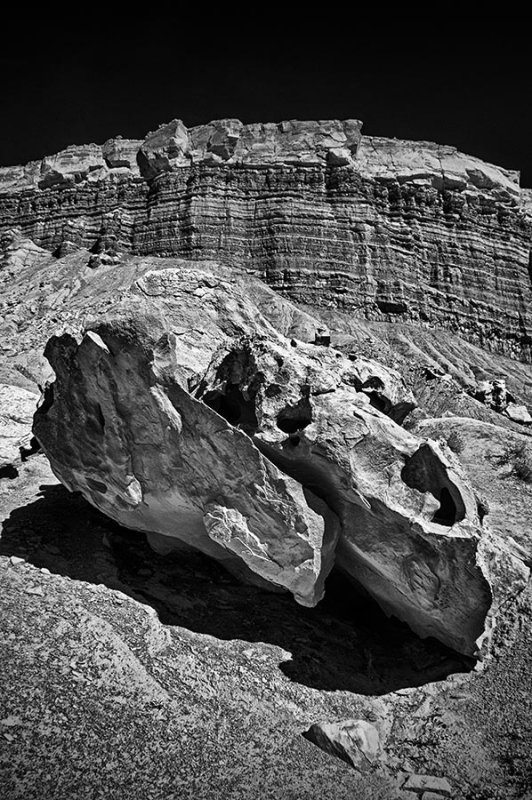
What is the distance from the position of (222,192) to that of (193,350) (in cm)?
3782

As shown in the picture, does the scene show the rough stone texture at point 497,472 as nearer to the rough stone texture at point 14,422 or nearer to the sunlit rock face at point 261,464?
the sunlit rock face at point 261,464

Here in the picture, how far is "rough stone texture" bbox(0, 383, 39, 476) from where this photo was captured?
12898 millimetres

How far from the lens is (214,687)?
732 centimetres

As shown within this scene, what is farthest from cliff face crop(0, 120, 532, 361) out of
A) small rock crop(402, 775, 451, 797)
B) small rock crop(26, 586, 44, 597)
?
small rock crop(402, 775, 451, 797)

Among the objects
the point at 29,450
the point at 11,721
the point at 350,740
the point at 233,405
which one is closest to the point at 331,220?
the point at 29,450

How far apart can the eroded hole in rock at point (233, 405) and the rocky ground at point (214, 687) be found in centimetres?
236

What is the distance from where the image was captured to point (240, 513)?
8.31 m

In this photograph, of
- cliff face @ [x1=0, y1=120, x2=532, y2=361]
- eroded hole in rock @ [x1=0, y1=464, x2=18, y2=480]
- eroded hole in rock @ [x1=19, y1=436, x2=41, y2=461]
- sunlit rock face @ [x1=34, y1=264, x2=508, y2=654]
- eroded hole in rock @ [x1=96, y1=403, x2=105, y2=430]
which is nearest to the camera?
sunlit rock face @ [x1=34, y1=264, x2=508, y2=654]

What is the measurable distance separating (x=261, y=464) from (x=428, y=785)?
3.93 meters

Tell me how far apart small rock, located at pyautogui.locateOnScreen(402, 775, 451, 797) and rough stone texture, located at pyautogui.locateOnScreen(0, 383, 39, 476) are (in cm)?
950

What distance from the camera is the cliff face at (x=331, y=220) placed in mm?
42250

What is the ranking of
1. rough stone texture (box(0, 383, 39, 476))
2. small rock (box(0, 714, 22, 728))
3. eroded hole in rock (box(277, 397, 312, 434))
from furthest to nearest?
1. rough stone texture (box(0, 383, 39, 476))
2. eroded hole in rock (box(277, 397, 312, 434))
3. small rock (box(0, 714, 22, 728))

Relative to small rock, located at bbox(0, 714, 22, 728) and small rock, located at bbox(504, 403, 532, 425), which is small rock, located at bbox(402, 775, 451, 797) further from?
small rock, located at bbox(504, 403, 532, 425)

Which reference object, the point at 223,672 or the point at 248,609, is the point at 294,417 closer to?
the point at 248,609
